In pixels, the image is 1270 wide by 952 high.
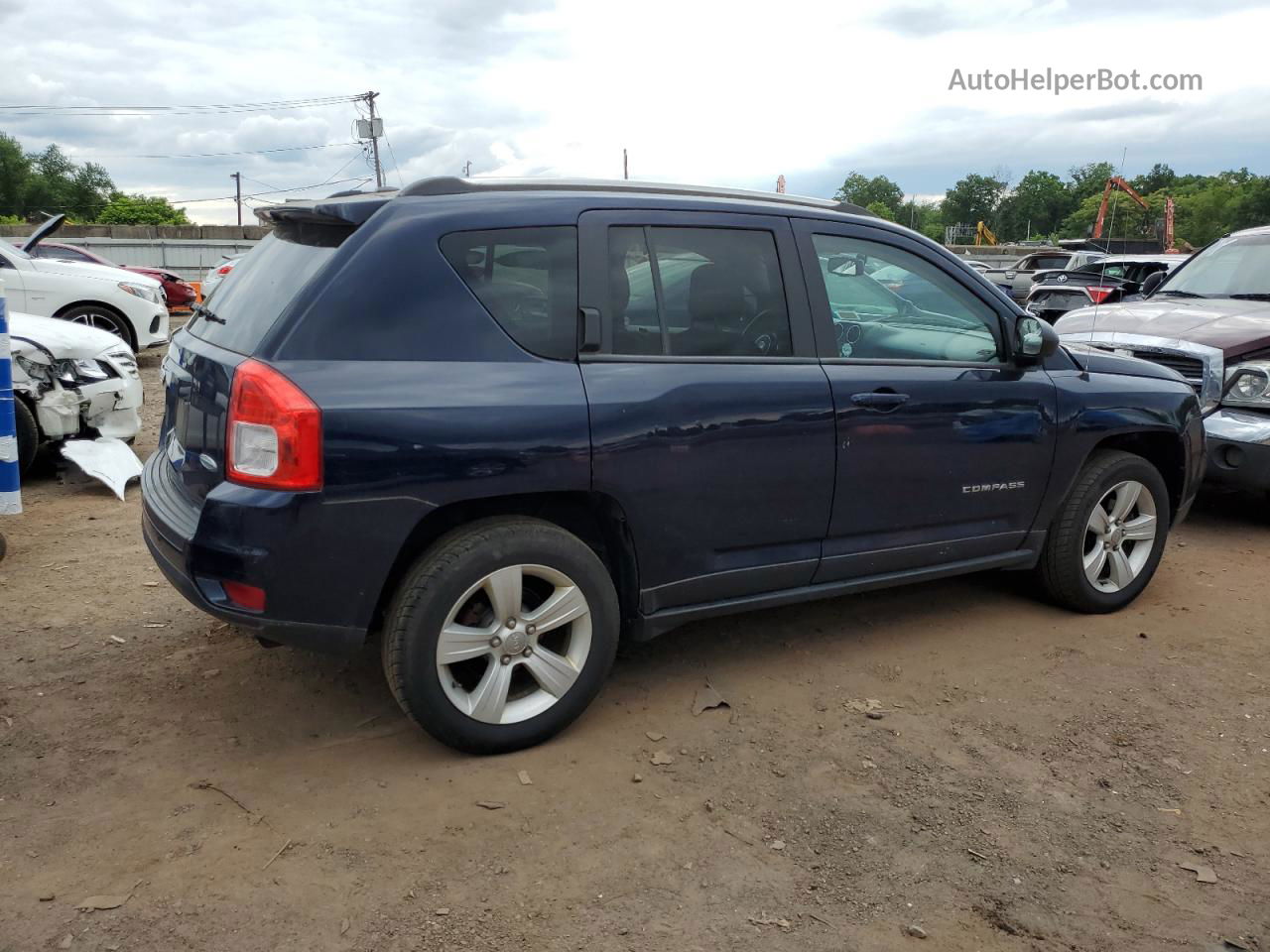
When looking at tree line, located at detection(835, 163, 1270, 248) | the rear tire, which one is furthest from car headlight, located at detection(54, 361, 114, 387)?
tree line, located at detection(835, 163, 1270, 248)

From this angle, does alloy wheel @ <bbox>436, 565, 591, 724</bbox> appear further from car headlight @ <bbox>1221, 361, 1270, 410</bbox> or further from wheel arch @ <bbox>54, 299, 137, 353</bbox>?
wheel arch @ <bbox>54, 299, 137, 353</bbox>

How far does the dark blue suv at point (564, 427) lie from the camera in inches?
123

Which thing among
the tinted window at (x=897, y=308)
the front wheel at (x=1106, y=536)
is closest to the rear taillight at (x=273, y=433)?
the tinted window at (x=897, y=308)

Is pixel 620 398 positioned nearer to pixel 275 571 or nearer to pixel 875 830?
pixel 275 571

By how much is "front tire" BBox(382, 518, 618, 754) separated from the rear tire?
4.57m

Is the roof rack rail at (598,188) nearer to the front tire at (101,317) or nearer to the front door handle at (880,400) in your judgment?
the front door handle at (880,400)

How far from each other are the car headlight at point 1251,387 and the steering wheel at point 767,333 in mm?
3857

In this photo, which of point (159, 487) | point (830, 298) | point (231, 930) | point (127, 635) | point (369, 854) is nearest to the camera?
point (231, 930)

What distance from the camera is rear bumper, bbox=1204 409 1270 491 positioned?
6.08 meters

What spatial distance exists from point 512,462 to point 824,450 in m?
1.22

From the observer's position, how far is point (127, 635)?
440 cm

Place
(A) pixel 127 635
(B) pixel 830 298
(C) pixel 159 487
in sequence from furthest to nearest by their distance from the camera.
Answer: (A) pixel 127 635, (B) pixel 830 298, (C) pixel 159 487

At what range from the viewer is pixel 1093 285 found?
44.0ft

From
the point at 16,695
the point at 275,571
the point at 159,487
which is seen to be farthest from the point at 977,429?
the point at 16,695
